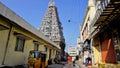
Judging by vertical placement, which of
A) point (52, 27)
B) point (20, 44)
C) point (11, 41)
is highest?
point (52, 27)

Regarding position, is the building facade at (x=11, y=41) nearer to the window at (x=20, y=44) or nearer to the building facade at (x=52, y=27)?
the window at (x=20, y=44)

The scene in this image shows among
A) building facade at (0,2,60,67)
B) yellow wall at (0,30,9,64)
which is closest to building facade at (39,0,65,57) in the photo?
building facade at (0,2,60,67)

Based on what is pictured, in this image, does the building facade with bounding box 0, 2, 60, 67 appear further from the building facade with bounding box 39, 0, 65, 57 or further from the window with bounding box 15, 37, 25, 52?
the building facade with bounding box 39, 0, 65, 57

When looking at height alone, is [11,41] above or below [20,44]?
above

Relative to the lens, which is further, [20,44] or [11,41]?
[20,44]

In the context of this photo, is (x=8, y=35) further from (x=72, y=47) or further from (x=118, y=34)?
(x=72, y=47)

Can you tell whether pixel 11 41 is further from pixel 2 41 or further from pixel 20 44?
pixel 20 44

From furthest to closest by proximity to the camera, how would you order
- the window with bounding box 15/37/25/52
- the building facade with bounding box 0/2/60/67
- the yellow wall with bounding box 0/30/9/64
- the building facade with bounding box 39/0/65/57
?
the building facade with bounding box 39/0/65/57, the window with bounding box 15/37/25/52, the yellow wall with bounding box 0/30/9/64, the building facade with bounding box 0/2/60/67

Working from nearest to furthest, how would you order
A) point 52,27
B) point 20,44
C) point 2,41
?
point 2,41, point 20,44, point 52,27

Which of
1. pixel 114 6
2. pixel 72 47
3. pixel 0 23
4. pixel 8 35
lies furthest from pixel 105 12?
pixel 72 47

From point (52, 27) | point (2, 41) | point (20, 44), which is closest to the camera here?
point (2, 41)

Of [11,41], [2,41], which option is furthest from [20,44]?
[2,41]

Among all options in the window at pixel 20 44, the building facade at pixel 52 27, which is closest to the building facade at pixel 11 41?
the window at pixel 20 44

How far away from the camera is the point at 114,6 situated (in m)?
6.37
